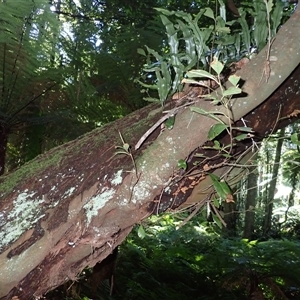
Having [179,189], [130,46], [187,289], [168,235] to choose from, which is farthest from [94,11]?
[168,235]

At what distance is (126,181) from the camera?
124 centimetres

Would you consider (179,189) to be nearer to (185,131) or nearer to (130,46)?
(185,131)

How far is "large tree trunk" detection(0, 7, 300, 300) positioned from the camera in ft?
3.92

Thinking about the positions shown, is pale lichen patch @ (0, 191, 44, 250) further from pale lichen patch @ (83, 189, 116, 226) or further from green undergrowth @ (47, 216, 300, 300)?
green undergrowth @ (47, 216, 300, 300)

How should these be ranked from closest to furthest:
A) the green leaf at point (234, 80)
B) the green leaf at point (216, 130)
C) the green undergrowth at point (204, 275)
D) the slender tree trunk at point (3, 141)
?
the green leaf at point (234, 80)
the green leaf at point (216, 130)
the slender tree trunk at point (3, 141)
the green undergrowth at point (204, 275)

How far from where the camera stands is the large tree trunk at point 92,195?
3.92 feet

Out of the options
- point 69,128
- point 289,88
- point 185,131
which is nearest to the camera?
point 185,131

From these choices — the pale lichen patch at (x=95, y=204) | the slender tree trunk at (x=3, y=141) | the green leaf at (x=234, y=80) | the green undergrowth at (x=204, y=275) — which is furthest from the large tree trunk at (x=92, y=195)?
the green undergrowth at (x=204, y=275)

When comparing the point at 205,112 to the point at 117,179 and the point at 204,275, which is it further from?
the point at 204,275

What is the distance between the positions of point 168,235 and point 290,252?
9.37 ft

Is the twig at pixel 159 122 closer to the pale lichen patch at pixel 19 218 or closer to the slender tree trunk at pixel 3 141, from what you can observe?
the pale lichen patch at pixel 19 218

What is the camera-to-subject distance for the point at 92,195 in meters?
1.25

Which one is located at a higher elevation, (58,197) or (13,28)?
(13,28)

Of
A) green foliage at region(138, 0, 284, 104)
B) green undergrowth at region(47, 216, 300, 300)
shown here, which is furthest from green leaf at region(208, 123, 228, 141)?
green undergrowth at region(47, 216, 300, 300)
